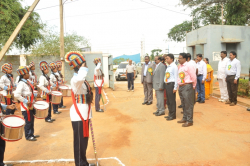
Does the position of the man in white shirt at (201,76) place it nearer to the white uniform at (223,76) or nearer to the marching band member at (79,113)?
the white uniform at (223,76)

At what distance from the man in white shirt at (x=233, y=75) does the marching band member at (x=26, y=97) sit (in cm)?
673

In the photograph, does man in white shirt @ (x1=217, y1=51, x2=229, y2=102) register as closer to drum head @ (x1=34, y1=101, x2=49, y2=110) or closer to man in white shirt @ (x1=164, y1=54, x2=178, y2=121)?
man in white shirt @ (x1=164, y1=54, x2=178, y2=121)

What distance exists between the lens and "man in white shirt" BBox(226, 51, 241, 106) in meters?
7.70

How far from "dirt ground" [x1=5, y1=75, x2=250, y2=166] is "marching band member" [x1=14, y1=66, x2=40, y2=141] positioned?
13.4 inches

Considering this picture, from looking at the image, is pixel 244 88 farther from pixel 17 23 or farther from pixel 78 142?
pixel 17 23

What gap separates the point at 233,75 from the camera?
25.8ft

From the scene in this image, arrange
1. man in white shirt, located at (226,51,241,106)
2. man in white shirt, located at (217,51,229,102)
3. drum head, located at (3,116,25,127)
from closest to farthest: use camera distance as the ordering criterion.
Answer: drum head, located at (3,116,25,127) < man in white shirt, located at (226,51,241,106) < man in white shirt, located at (217,51,229,102)

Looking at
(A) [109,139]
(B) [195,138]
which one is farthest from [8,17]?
(B) [195,138]

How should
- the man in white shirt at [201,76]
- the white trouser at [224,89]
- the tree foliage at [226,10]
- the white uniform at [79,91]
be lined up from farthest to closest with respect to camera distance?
1. the tree foliage at [226,10]
2. the white trouser at [224,89]
3. the man in white shirt at [201,76]
4. the white uniform at [79,91]

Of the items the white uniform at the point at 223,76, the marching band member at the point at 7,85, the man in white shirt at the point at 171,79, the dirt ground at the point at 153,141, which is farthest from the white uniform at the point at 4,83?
the white uniform at the point at 223,76

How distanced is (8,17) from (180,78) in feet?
32.9

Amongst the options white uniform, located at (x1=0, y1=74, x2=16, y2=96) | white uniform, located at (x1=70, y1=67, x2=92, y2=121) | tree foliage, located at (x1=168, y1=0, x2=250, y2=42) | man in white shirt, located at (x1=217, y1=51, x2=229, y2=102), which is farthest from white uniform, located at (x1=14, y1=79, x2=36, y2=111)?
tree foliage, located at (x1=168, y1=0, x2=250, y2=42)

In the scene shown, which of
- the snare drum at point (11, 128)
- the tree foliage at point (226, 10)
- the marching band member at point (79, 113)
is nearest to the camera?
the marching band member at point (79, 113)

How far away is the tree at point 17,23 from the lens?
1170 cm
